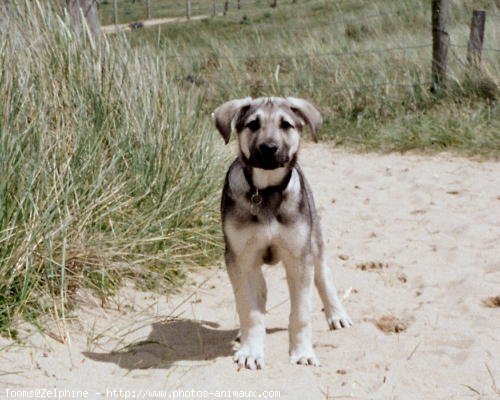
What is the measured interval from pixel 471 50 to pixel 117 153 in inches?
231

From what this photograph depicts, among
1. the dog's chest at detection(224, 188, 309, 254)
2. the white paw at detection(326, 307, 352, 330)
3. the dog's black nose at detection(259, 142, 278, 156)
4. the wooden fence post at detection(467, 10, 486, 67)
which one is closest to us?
the dog's black nose at detection(259, 142, 278, 156)

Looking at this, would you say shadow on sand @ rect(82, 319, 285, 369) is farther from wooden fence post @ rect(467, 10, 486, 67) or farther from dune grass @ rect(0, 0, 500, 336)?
wooden fence post @ rect(467, 10, 486, 67)

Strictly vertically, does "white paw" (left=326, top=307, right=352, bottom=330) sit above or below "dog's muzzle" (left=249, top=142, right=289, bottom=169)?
below

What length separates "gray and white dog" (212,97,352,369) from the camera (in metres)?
3.73

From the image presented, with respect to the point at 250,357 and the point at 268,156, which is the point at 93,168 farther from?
the point at 250,357

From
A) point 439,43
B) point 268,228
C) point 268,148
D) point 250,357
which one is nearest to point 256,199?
point 268,228

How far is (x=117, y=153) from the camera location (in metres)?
4.96

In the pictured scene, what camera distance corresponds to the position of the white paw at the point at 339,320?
435 centimetres

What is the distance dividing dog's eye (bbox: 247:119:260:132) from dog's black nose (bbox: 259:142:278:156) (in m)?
0.18

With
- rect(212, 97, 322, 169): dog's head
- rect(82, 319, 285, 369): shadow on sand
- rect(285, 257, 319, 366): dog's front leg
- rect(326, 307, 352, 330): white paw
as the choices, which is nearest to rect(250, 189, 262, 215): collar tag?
rect(212, 97, 322, 169): dog's head

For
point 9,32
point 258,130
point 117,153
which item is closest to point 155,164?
point 117,153

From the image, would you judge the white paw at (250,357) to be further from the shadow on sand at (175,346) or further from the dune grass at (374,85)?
the dune grass at (374,85)

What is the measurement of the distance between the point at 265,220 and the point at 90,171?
1437mm

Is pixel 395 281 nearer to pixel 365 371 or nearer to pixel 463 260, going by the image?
pixel 463 260
